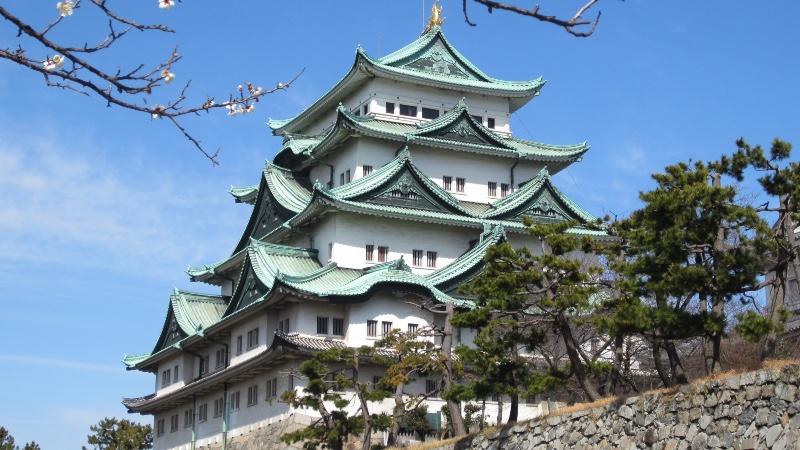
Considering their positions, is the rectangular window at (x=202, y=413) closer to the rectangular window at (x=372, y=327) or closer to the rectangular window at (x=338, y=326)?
the rectangular window at (x=338, y=326)

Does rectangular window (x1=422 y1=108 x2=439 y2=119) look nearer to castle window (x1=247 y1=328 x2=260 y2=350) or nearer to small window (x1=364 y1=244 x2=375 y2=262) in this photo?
small window (x1=364 y1=244 x2=375 y2=262)

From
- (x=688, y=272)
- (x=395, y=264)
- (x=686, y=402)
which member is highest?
(x=395, y=264)

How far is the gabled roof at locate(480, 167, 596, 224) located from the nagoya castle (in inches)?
2.6

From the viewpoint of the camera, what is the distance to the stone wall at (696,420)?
66.7 feet

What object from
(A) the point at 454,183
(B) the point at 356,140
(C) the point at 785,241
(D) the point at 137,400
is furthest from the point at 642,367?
(D) the point at 137,400

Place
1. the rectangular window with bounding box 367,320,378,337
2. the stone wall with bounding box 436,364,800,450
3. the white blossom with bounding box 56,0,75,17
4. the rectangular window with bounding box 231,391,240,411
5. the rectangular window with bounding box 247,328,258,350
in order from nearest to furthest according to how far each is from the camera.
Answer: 1. the white blossom with bounding box 56,0,75,17
2. the stone wall with bounding box 436,364,800,450
3. the rectangular window with bounding box 367,320,378,337
4. the rectangular window with bounding box 247,328,258,350
5. the rectangular window with bounding box 231,391,240,411

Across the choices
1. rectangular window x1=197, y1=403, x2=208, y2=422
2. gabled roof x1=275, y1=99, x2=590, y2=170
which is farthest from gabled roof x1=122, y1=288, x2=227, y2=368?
gabled roof x1=275, y1=99, x2=590, y2=170

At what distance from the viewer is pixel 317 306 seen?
42.3 m

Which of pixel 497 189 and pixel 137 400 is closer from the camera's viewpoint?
pixel 497 189

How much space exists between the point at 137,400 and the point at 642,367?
26736 mm

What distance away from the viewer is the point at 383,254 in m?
46.3

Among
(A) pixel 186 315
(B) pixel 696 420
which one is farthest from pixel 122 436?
(B) pixel 696 420

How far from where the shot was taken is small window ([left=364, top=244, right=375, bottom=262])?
1807 inches

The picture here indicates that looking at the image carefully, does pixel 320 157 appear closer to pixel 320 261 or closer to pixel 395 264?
pixel 320 261
